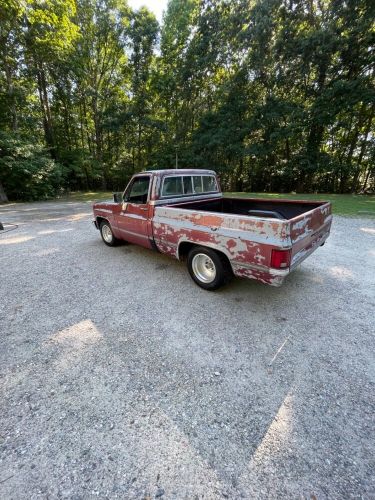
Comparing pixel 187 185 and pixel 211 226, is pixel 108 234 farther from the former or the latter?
pixel 211 226

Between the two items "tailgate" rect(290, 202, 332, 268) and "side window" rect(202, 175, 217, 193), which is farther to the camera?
"side window" rect(202, 175, 217, 193)

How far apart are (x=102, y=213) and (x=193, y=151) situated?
56.5 feet

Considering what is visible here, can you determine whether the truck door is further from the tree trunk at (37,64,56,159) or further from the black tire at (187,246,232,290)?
the tree trunk at (37,64,56,159)

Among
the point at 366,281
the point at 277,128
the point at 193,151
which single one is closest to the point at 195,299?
the point at 366,281

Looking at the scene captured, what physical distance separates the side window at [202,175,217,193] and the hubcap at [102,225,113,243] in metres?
2.58

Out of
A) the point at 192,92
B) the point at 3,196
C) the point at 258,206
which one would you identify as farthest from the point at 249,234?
the point at 192,92

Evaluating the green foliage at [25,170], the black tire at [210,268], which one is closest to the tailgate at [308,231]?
the black tire at [210,268]

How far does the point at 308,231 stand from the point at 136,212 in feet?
9.83

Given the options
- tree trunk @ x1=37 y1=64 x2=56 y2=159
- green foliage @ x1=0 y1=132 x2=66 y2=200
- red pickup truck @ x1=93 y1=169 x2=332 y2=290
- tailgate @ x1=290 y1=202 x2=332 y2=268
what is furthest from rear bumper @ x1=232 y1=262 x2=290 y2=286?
tree trunk @ x1=37 y1=64 x2=56 y2=159

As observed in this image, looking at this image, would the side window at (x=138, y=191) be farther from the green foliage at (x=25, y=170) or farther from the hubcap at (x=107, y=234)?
the green foliage at (x=25, y=170)

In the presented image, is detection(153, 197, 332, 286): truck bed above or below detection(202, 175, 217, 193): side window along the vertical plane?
below

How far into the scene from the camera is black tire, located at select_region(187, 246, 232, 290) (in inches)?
131

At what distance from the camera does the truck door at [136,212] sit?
422cm

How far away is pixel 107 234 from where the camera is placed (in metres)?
5.77
